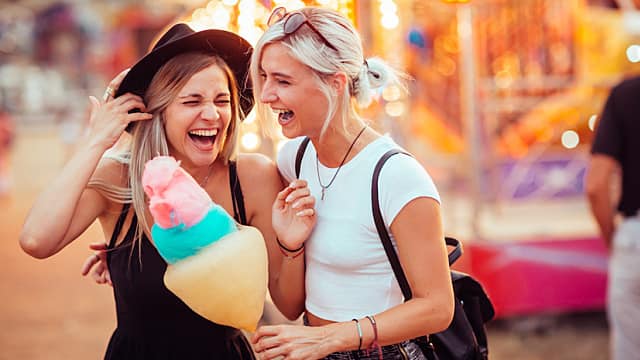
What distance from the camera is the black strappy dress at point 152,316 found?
220cm

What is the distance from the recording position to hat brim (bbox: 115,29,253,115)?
7.16ft

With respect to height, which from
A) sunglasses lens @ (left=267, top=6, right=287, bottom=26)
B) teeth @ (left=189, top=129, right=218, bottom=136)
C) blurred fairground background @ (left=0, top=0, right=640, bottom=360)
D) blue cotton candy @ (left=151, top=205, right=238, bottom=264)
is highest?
sunglasses lens @ (left=267, top=6, right=287, bottom=26)

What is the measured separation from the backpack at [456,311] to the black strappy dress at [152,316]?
49 cm

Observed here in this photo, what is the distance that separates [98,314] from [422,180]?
18.1ft

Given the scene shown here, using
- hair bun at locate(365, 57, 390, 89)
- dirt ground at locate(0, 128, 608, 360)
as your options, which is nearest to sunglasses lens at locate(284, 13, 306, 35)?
hair bun at locate(365, 57, 390, 89)

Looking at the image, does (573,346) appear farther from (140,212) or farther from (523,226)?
(140,212)

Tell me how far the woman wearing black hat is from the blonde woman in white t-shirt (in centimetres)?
20

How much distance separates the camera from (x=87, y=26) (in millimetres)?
30328

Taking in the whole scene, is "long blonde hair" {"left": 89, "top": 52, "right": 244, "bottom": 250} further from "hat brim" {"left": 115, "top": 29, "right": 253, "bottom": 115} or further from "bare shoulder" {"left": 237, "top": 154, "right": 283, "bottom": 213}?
"bare shoulder" {"left": 237, "top": 154, "right": 283, "bottom": 213}

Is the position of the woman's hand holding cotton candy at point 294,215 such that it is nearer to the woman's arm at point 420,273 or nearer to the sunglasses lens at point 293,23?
the woman's arm at point 420,273

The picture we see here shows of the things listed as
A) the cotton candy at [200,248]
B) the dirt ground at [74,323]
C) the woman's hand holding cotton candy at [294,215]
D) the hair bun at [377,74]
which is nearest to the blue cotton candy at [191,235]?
the cotton candy at [200,248]

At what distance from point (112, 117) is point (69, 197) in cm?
26

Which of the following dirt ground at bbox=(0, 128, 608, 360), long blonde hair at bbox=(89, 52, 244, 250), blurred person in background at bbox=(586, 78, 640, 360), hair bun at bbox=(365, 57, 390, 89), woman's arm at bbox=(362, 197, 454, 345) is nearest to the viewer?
woman's arm at bbox=(362, 197, 454, 345)

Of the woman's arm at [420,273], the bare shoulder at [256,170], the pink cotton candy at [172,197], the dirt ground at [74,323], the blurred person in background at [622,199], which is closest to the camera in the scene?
the pink cotton candy at [172,197]
